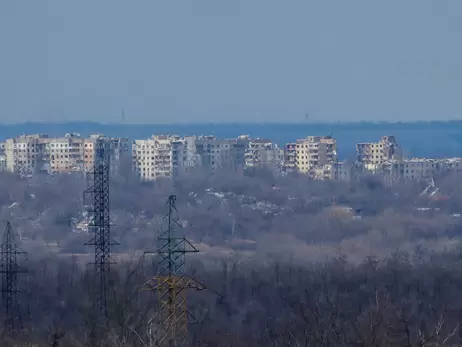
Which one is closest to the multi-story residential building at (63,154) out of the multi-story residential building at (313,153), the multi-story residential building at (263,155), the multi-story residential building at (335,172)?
the multi-story residential building at (263,155)

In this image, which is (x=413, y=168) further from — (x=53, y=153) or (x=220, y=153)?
(x=53, y=153)

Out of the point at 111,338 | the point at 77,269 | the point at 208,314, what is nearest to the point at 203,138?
the point at 77,269

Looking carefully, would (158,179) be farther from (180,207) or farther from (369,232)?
(369,232)

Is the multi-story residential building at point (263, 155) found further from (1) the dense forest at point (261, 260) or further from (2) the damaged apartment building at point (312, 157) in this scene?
(1) the dense forest at point (261, 260)

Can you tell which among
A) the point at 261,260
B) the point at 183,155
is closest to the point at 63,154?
the point at 183,155

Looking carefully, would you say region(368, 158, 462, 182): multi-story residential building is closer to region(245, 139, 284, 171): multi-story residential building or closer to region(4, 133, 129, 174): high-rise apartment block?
region(245, 139, 284, 171): multi-story residential building
